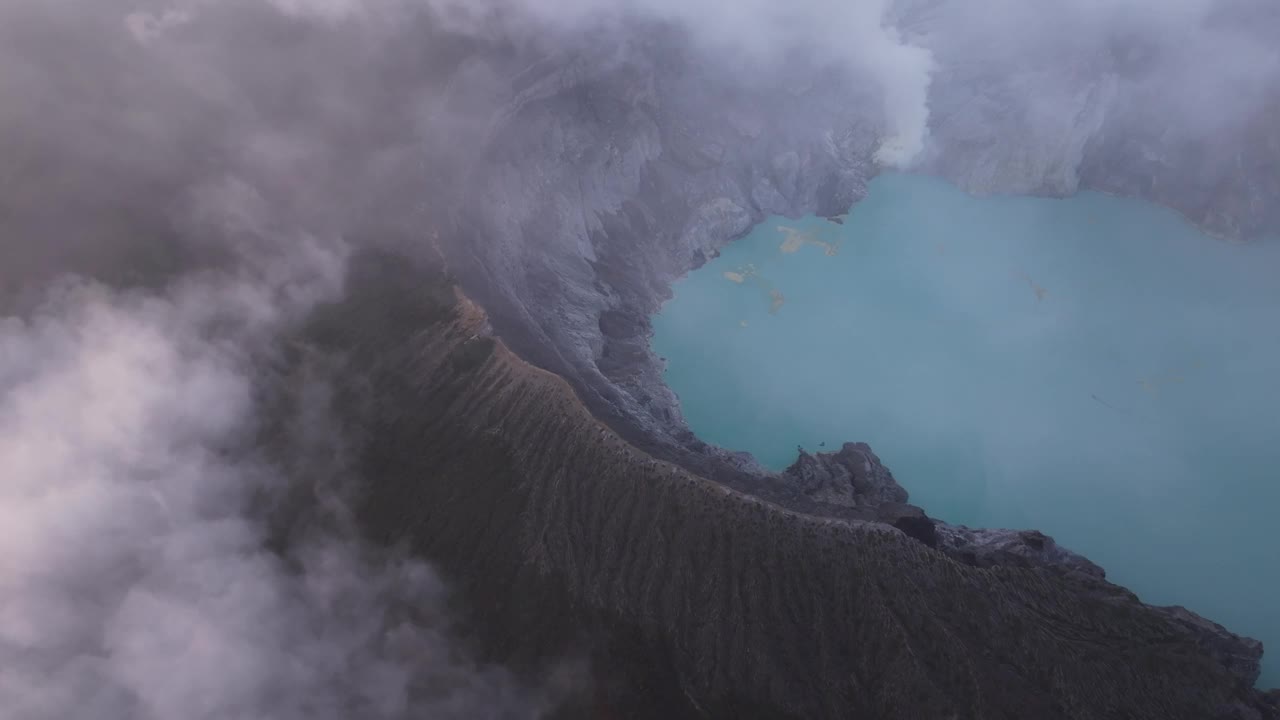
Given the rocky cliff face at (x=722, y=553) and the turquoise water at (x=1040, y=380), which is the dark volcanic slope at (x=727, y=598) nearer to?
the rocky cliff face at (x=722, y=553)

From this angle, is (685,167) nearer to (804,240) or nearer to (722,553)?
(804,240)

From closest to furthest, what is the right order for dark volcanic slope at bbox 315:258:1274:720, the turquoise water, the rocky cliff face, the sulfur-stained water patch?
dark volcanic slope at bbox 315:258:1274:720 → the rocky cliff face → the turquoise water → the sulfur-stained water patch

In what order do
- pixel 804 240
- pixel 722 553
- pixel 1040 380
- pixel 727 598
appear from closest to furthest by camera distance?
pixel 727 598 → pixel 722 553 → pixel 1040 380 → pixel 804 240

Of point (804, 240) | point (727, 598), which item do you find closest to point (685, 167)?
point (804, 240)

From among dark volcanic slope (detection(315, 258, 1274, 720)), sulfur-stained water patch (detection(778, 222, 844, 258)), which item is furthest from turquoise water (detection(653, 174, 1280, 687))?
dark volcanic slope (detection(315, 258, 1274, 720))

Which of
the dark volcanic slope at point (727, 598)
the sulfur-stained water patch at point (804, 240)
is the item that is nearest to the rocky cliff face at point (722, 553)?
the dark volcanic slope at point (727, 598)

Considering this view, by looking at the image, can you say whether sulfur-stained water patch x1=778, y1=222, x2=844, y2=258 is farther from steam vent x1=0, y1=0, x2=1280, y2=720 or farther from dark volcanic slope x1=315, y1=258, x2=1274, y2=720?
dark volcanic slope x1=315, y1=258, x2=1274, y2=720
